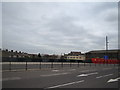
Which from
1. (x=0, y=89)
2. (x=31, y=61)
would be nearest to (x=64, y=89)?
(x=0, y=89)

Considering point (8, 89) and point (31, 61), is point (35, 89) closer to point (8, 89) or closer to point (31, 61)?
point (8, 89)

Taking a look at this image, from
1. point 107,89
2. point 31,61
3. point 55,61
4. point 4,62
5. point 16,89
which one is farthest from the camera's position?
point 55,61

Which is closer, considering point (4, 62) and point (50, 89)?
point (50, 89)

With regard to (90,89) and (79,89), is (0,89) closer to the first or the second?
(79,89)

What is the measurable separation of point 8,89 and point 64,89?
3007 mm

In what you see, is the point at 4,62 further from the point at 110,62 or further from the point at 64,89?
the point at 110,62

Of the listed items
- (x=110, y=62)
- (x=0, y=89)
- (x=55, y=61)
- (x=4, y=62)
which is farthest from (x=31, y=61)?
(x=110, y=62)

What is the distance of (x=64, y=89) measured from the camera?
830cm

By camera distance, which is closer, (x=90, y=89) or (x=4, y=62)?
(x=90, y=89)

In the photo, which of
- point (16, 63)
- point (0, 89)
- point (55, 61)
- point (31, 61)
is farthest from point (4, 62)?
point (0, 89)

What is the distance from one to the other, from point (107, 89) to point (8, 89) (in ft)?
18.0

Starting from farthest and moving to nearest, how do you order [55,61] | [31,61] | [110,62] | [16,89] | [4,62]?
[110,62]
[55,61]
[31,61]
[4,62]
[16,89]

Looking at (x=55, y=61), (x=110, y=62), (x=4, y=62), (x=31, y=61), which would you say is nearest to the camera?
(x=4, y=62)

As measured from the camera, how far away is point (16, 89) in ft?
26.1
